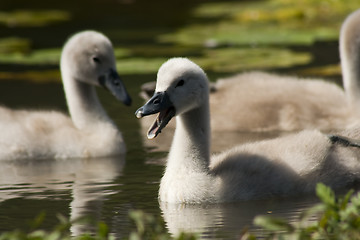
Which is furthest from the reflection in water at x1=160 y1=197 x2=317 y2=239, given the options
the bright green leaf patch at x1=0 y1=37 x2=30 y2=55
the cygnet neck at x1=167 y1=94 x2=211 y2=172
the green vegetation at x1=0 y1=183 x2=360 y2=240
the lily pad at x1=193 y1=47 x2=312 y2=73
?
the bright green leaf patch at x1=0 y1=37 x2=30 y2=55

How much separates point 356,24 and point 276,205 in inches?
146

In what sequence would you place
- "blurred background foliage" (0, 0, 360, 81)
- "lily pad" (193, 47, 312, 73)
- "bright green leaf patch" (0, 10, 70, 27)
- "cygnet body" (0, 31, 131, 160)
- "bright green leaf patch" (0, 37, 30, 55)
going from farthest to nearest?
"bright green leaf patch" (0, 10, 70, 27) < "bright green leaf patch" (0, 37, 30, 55) < "blurred background foliage" (0, 0, 360, 81) < "lily pad" (193, 47, 312, 73) < "cygnet body" (0, 31, 131, 160)

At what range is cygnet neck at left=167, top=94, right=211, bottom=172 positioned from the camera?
706 cm

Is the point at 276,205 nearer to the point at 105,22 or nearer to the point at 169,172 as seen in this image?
the point at 169,172

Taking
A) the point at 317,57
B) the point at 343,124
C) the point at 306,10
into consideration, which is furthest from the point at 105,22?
the point at 343,124

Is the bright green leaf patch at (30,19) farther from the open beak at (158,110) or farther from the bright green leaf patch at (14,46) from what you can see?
the open beak at (158,110)

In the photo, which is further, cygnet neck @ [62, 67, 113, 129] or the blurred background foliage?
the blurred background foliage

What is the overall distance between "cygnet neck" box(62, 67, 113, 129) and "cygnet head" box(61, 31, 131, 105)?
0.09 metres

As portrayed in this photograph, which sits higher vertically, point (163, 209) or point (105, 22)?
point (105, 22)

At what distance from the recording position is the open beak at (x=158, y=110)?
6.93m

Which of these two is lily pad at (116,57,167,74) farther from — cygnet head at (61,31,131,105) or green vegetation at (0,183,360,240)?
green vegetation at (0,183,360,240)

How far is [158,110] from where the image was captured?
22.9ft

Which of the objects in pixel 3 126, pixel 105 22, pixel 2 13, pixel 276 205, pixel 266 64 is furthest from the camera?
pixel 2 13

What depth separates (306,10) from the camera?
1950cm
